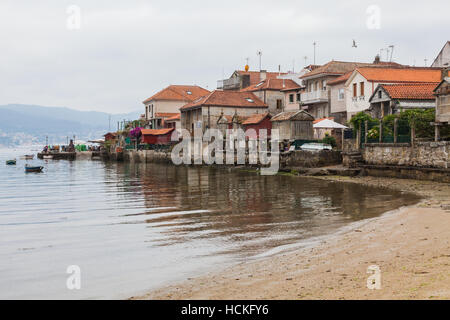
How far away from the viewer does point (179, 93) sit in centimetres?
9444

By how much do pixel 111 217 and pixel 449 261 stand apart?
14506 mm

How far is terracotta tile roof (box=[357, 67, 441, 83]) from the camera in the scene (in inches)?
1973

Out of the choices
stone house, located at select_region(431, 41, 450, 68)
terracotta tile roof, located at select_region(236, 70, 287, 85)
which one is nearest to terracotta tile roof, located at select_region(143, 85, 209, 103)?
terracotta tile roof, located at select_region(236, 70, 287, 85)

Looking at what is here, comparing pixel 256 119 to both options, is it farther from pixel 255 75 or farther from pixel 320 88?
pixel 255 75

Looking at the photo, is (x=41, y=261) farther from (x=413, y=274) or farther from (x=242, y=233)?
(x=413, y=274)

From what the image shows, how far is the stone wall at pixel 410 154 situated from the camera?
29.7 metres

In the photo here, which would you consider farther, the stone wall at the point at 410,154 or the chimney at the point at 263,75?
the chimney at the point at 263,75

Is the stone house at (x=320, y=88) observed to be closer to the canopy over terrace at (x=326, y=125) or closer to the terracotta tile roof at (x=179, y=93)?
the canopy over terrace at (x=326, y=125)

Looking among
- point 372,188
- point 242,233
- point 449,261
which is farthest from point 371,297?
point 372,188

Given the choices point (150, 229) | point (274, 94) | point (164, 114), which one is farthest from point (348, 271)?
point (164, 114)

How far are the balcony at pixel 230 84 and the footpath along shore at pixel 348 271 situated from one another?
6889 centimetres

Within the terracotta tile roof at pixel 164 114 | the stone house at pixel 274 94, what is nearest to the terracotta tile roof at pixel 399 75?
the stone house at pixel 274 94

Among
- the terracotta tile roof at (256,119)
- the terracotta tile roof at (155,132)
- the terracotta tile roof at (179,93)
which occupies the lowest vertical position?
the terracotta tile roof at (155,132)

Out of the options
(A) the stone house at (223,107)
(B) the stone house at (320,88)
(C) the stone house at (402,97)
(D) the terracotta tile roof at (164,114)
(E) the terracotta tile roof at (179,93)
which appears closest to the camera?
(C) the stone house at (402,97)
